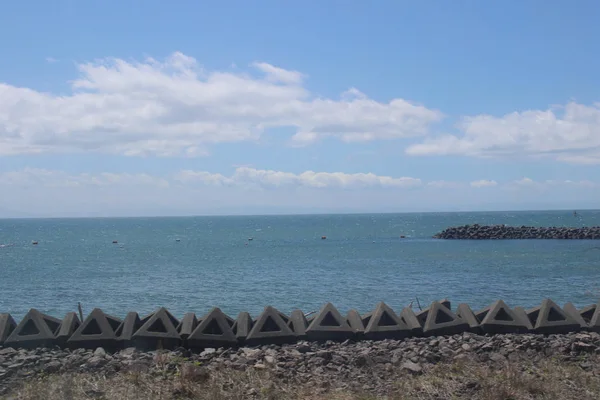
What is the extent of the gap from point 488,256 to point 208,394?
199ft

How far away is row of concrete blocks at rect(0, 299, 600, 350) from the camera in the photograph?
13047mm

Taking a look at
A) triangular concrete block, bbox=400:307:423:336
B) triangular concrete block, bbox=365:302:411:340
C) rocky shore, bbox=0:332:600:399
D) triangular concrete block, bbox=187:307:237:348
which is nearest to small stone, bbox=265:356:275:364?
rocky shore, bbox=0:332:600:399

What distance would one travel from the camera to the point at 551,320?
48.7 feet

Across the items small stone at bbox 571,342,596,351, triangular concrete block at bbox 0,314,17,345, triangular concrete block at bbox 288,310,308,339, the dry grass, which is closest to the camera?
the dry grass

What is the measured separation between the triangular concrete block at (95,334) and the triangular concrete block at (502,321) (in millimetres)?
8511

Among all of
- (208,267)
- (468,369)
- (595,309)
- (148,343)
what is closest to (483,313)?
(595,309)

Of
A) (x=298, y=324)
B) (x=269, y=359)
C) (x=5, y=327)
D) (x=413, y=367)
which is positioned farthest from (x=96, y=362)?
(x=413, y=367)

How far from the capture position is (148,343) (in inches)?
510

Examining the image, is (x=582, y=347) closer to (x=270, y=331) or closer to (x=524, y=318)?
(x=524, y=318)

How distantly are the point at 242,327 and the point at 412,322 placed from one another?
3.98 m

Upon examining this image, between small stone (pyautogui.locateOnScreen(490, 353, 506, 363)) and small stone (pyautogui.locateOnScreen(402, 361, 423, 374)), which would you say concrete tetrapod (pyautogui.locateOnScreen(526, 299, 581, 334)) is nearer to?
small stone (pyautogui.locateOnScreen(490, 353, 506, 363))

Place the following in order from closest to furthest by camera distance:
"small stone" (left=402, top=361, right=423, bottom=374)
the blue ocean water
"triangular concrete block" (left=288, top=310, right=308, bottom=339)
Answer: "small stone" (left=402, top=361, right=423, bottom=374) < "triangular concrete block" (left=288, top=310, right=308, bottom=339) < the blue ocean water

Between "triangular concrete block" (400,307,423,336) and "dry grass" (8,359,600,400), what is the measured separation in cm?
370

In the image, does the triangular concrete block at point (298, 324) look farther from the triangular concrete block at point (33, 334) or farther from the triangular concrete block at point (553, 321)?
the triangular concrete block at point (553, 321)
